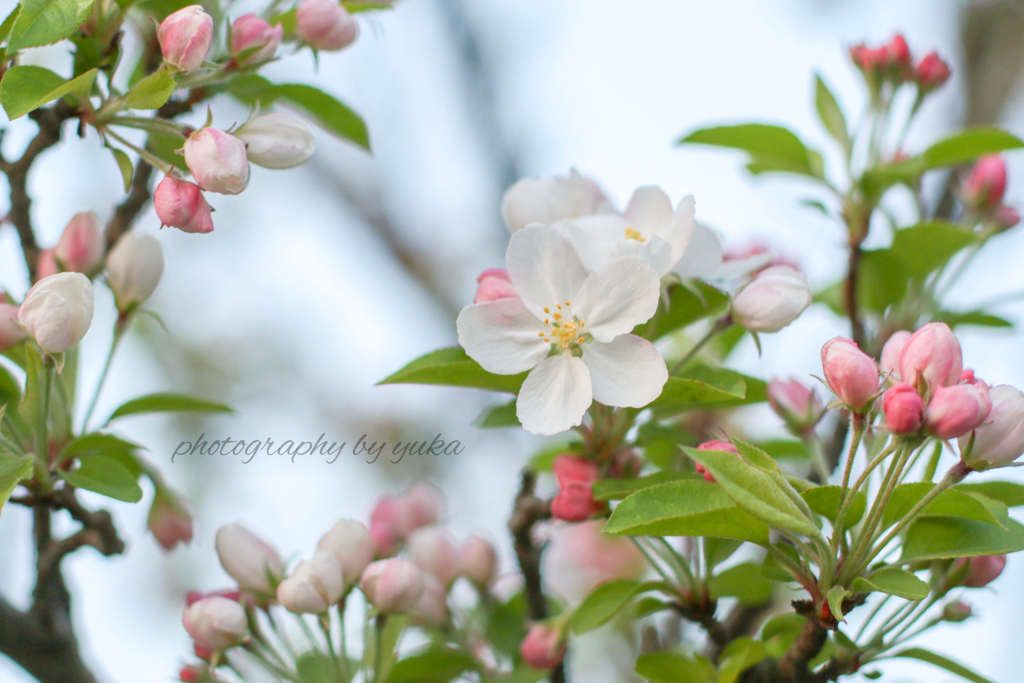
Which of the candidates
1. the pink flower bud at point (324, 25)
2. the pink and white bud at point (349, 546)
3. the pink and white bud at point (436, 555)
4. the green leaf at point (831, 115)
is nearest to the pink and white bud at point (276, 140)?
the pink flower bud at point (324, 25)

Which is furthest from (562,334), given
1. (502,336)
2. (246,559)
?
(246,559)

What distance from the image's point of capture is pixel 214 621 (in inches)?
42.3

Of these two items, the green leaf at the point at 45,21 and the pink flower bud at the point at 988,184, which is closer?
the green leaf at the point at 45,21

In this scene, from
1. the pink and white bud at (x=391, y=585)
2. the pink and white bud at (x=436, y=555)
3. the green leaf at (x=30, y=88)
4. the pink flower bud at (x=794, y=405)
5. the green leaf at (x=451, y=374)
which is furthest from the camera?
the pink and white bud at (x=436, y=555)

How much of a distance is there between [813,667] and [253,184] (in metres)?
3.44

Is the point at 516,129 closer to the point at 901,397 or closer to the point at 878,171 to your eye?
the point at 878,171

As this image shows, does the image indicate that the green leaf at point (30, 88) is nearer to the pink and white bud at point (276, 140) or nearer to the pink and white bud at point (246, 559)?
the pink and white bud at point (276, 140)

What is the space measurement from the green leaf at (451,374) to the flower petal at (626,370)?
101mm

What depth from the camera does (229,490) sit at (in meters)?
3.44

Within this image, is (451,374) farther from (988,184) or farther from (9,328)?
(988,184)

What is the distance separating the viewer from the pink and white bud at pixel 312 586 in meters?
1.05

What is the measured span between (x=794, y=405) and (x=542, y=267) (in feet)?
1.64

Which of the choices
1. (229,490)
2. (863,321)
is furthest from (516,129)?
(863,321)

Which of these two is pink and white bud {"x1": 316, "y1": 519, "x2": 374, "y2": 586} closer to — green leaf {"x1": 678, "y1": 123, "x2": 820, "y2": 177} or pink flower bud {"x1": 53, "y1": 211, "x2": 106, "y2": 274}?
pink flower bud {"x1": 53, "y1": 211, "x2": 106, "y2": 274}
